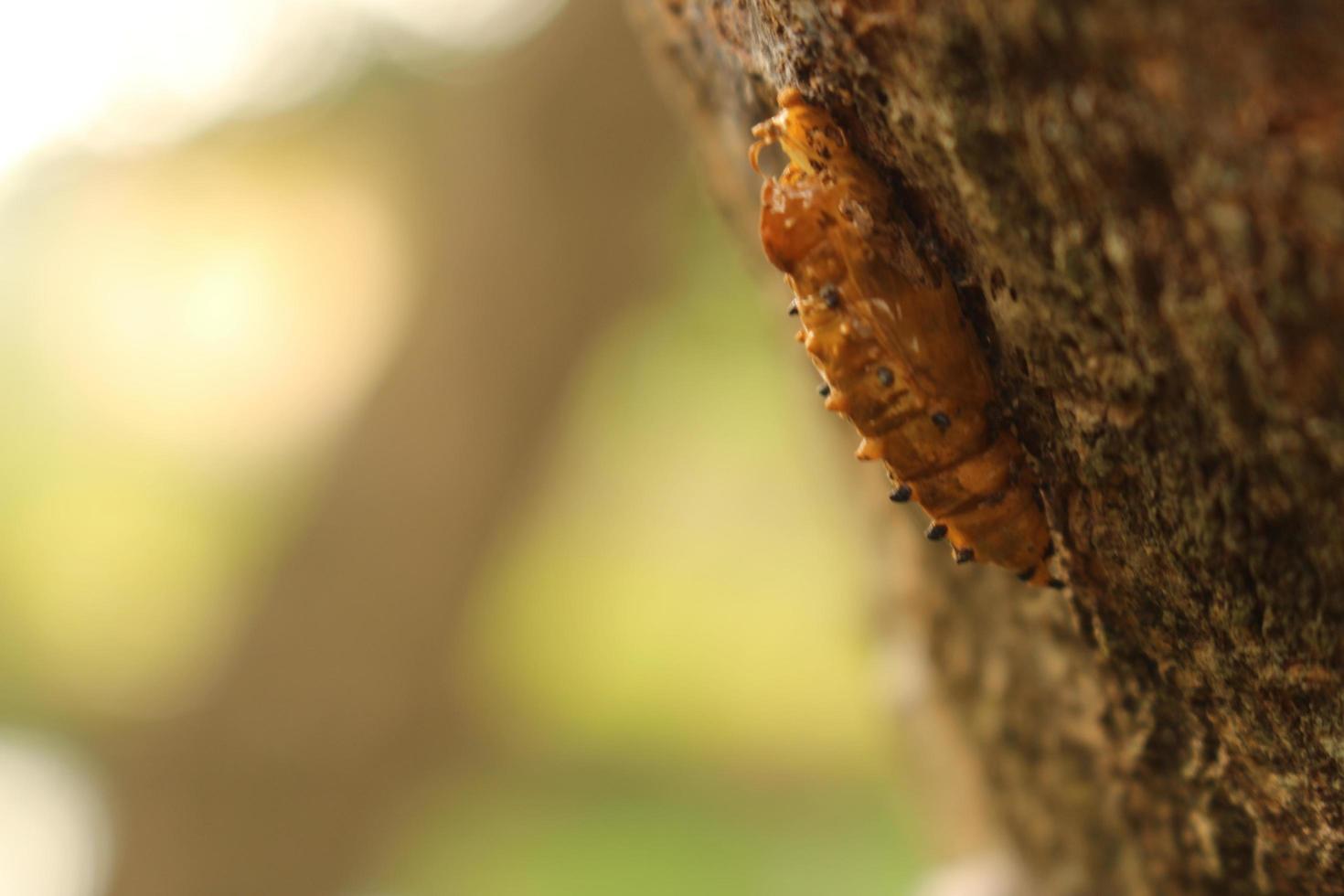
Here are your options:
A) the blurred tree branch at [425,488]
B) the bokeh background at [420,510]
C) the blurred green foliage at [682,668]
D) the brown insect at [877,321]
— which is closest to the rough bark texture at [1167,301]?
the brown insect at [877,321]

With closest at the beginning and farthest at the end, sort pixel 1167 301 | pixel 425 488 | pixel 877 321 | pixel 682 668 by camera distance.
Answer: pixel 1167 301
pixel 877 321
pixel 425 488
pixel 682 668

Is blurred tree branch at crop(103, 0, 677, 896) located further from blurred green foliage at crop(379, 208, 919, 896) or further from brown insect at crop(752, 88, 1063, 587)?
brown insect at crop(752, 88, 1063, 587)

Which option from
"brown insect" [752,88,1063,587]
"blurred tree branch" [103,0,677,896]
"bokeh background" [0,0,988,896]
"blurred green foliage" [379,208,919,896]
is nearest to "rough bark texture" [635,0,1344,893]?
"brown insect" [752,88,1063,587]

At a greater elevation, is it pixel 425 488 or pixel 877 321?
pixel 877 321

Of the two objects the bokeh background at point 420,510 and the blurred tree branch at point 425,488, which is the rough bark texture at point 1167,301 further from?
the blurred tree branch at point 425,488

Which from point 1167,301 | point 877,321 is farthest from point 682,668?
point 1167,301

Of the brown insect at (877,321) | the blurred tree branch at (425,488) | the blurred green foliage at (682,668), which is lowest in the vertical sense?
the blurred green foliage at (682,668)

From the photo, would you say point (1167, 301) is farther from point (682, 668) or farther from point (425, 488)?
point (682, 668)
